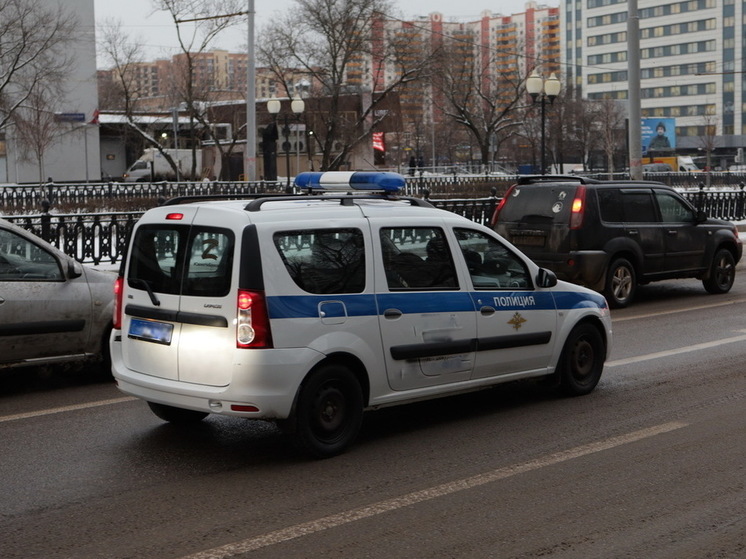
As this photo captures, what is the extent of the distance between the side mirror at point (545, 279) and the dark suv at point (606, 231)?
590cm

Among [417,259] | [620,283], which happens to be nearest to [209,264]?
[417,259]

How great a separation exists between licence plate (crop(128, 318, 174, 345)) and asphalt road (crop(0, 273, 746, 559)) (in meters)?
0.76

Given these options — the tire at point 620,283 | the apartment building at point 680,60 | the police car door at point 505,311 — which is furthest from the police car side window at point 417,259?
the apartment building at point 680,60

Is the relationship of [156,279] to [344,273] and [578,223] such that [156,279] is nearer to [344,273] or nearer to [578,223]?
[344,273]

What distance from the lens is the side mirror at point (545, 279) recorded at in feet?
26.2

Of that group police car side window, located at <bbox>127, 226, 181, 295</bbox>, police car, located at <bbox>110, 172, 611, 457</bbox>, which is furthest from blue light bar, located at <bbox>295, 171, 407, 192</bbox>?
police car side window, located at <bbox>127, 226, 181, 295</bbox>

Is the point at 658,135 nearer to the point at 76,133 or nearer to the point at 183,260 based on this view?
the point at 76,133

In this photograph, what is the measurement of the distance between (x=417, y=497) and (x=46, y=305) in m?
4.48

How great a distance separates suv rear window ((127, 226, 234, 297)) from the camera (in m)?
6.35

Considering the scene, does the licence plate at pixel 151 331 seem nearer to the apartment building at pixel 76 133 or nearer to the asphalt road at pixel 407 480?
the asphalt road at pixel 407 480

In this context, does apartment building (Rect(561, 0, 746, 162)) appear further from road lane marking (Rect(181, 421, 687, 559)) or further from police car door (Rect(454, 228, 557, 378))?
road lane marking (Rect(181, 421, 687, 559))

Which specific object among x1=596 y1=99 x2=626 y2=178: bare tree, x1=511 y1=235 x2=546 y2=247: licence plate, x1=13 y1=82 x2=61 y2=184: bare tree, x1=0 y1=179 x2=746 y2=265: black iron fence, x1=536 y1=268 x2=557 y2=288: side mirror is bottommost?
x1=536 y1=268 x2=557 y2=288: side mirror

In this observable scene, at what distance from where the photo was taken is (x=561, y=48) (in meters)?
148

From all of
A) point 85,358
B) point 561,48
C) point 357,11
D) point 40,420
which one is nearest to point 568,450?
point 40,420
